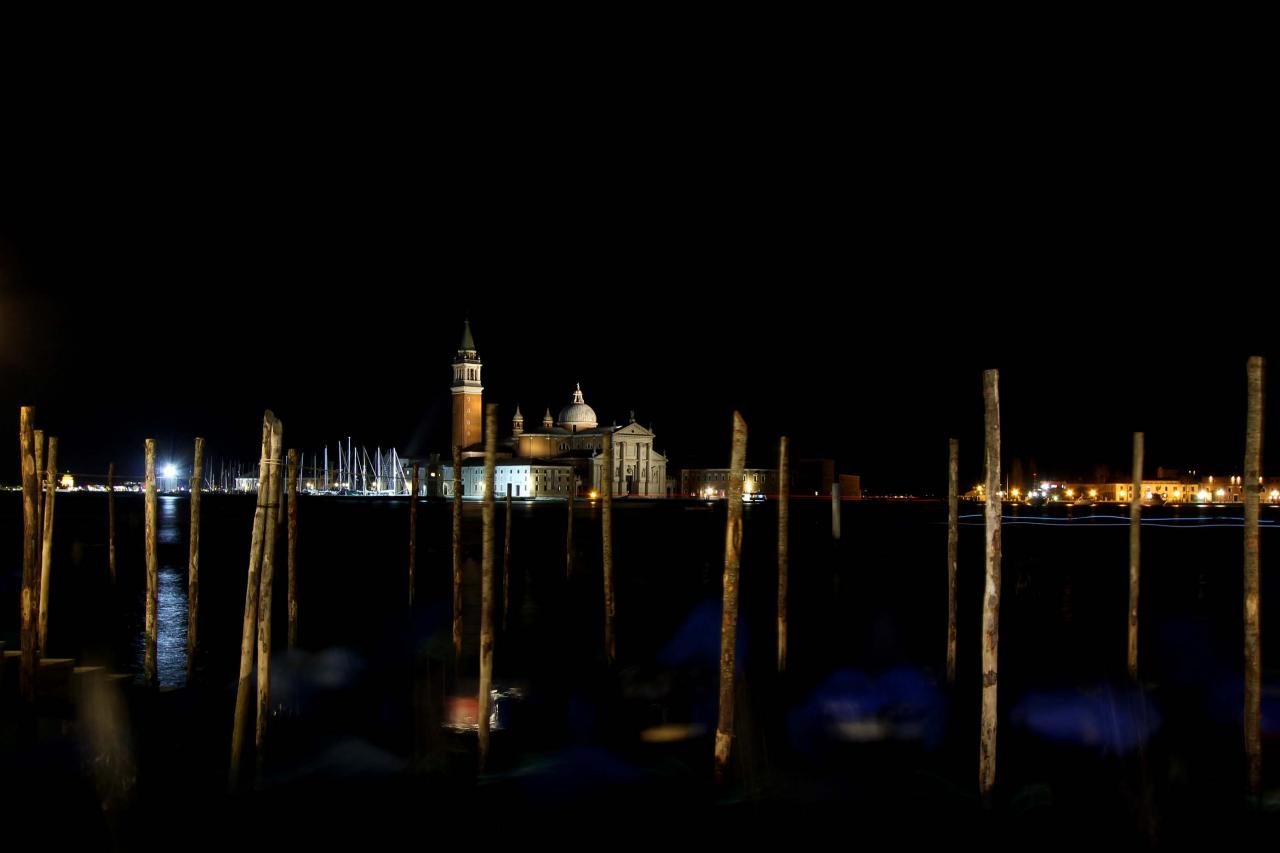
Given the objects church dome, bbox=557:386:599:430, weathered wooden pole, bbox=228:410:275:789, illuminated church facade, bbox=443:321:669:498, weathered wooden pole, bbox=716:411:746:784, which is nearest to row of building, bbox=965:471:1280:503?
illuminated church facade, bbox=443:321:669:498

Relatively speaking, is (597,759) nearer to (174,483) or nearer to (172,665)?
(172,665)

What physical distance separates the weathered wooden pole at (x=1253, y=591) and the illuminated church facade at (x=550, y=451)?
82.9 m

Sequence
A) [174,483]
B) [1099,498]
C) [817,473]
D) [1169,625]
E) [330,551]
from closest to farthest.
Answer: [1169,625]
[330,551]
[1099,498]
[817,473]
[174,483]

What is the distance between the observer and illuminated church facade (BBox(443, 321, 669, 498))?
94250 mm

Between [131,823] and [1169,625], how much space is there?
16.7 metres

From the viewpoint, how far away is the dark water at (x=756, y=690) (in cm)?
913

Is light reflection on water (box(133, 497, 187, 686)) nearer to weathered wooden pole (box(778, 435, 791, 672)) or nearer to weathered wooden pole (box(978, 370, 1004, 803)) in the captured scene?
weathered wooden pole (box(778, 435, 791, 672))

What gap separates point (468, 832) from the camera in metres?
8.24

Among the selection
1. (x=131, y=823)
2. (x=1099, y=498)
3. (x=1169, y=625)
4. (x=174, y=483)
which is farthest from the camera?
(x=174, y=483)

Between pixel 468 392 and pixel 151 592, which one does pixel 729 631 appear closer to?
pixel 151 592

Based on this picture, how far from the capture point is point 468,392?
98125 millimetres

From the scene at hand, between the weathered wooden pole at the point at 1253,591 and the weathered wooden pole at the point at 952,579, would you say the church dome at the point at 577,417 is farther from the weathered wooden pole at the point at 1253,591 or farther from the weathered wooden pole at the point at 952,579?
the weathered wooden pole at the point at 1253,591

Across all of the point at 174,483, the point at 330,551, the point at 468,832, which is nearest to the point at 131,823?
the point at 468,832

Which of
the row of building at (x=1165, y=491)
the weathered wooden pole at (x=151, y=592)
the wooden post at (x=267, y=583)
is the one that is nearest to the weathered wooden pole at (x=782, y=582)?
the wooden post at (x=267, y=583)
